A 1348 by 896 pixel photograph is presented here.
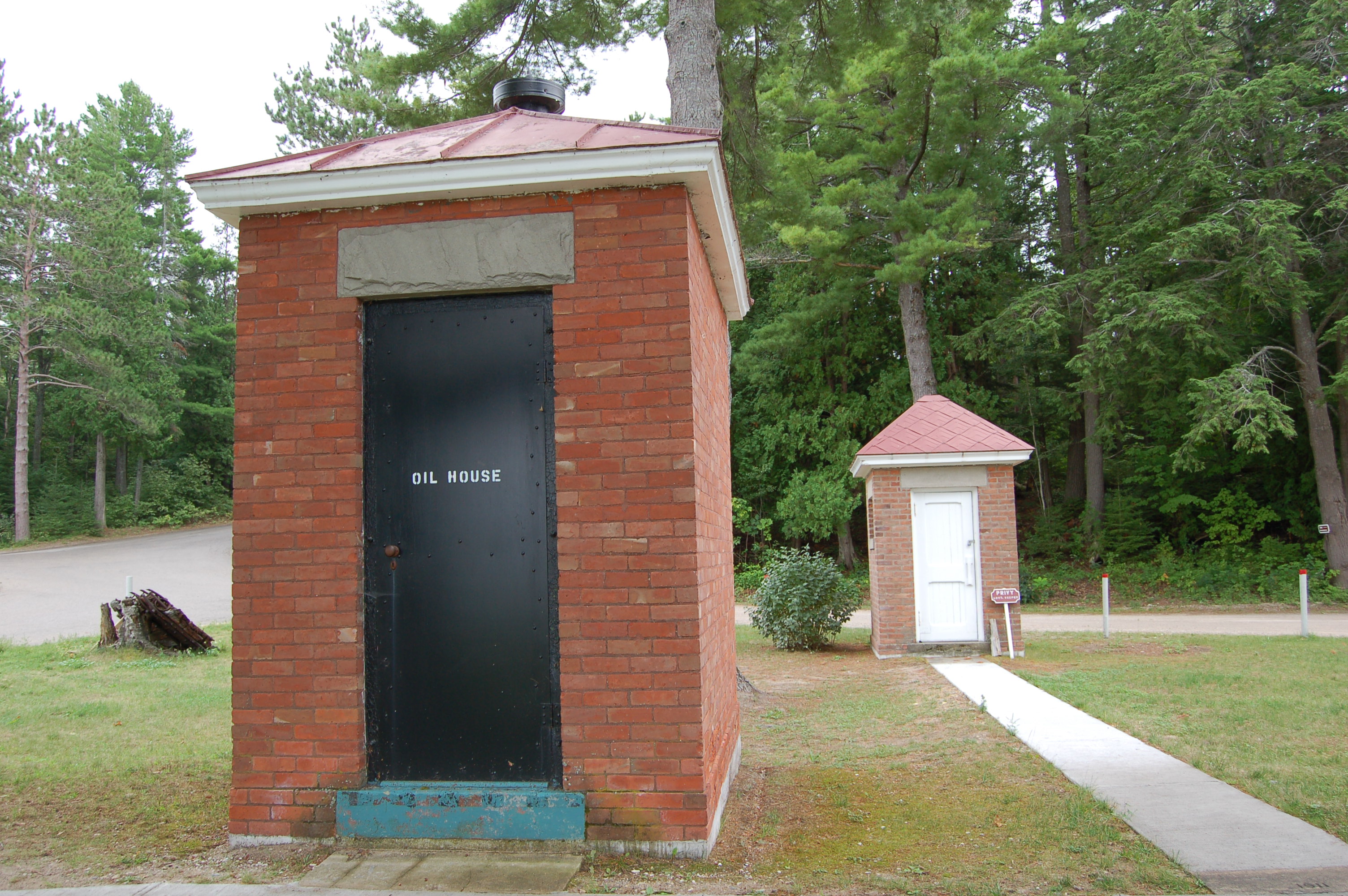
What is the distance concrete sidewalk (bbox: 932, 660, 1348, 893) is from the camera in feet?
12.3

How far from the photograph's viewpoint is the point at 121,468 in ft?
125

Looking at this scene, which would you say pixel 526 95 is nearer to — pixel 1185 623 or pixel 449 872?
pixel 449 872

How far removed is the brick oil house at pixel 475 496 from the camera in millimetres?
4023

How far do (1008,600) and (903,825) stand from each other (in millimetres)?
6955

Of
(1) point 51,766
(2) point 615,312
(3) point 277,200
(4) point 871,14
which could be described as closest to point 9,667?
(1) point 51,766

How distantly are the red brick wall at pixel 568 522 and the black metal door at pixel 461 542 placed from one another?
0.12 m

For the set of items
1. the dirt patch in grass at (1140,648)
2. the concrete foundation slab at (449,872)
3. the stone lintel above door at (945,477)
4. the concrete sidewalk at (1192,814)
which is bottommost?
the dirt patch in grass at (1140,648)

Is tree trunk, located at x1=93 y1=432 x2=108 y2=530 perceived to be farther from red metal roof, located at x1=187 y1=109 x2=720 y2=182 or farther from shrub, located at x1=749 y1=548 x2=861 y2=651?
red metal roof, located at x1=187 y1=109 x2=720 y2=182

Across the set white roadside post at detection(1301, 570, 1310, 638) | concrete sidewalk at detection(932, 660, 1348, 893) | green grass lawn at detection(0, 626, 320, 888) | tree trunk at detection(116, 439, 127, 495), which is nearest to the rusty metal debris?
green grass lawn at detection(0, 626, 320, 888)

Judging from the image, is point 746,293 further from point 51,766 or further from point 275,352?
point 51,766

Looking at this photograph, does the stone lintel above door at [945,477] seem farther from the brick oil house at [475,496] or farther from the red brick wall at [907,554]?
the brick oil house at [475,496]

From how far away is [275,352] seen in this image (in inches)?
171

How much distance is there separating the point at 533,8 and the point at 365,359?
8388 mm

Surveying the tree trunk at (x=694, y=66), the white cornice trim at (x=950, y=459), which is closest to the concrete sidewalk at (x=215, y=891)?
the white cornice trim at (x=950, y=459)
